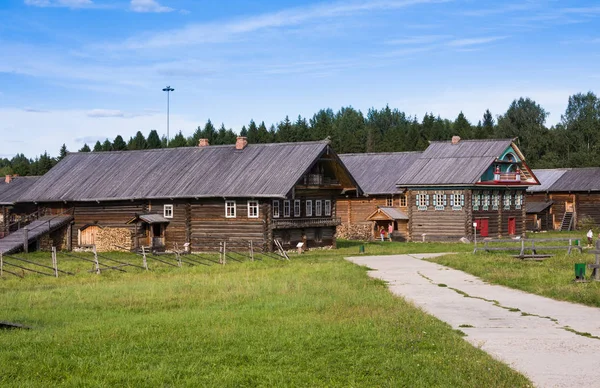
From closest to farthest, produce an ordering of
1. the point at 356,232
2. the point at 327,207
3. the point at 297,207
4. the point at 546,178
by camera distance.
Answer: the point at 297,207 < the point at 327,207 < the point at 356,232 < the point at 546,178

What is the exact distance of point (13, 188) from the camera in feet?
236

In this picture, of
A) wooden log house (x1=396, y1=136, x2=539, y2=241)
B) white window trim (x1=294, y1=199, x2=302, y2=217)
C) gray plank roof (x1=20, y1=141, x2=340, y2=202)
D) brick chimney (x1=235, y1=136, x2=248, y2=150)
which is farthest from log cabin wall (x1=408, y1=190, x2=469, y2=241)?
brick chimney (x1=235, y1=136, x2=248, y2=150)

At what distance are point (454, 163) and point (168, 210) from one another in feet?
73.4

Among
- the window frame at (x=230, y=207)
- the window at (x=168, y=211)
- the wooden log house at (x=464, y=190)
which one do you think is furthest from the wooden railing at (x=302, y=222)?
the wooden log house at (x=464, y=190)

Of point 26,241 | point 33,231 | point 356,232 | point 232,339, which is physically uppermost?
point 33,231

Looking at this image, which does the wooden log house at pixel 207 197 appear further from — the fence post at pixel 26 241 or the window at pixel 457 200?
the window at pixel 457 200

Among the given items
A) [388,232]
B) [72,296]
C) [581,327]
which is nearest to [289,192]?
[388,232]

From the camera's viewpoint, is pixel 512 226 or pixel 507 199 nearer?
pixel 507 199

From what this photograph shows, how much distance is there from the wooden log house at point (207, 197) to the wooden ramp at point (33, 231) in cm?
120

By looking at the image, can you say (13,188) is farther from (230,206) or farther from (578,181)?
(578,181)

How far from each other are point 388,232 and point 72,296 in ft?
135

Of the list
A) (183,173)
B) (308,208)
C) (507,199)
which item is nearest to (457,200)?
(507,199)

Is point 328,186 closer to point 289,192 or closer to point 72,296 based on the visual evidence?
point 289,192

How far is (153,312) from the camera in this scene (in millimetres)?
20453
